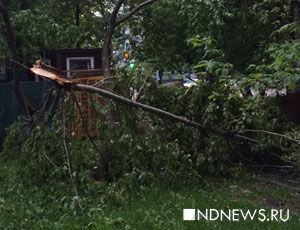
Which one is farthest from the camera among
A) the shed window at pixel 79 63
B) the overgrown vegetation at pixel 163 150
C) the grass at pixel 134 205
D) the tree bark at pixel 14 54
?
the shed window at pixel 79 63

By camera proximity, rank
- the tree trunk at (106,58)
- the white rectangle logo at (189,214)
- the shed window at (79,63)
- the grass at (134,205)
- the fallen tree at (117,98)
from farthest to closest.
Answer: the shed window at (79,63) → the tree trunk at (106,58) → the fallen tree at (117,98) → the white rectangle logo at (189,214) → the grass at (134,205)

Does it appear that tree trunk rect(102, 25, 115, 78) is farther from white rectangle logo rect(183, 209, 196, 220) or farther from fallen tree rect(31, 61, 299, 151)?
white rectangle logo rect(183, 209, 196, 220)

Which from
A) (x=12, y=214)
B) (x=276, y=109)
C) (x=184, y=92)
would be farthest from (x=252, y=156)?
(x=12, y=214)

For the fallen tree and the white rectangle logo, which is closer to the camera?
the white rectangle logo

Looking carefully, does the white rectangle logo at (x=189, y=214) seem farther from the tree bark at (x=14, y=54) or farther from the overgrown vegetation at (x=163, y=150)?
the tree bark at (x=14, y=54)

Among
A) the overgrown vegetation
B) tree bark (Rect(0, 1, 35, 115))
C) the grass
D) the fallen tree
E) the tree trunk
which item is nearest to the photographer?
the grass

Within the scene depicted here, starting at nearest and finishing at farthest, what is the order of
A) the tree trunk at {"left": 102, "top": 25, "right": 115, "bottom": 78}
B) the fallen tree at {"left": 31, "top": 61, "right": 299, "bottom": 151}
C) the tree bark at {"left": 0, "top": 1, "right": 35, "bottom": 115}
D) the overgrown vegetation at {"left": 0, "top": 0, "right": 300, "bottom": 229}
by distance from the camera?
the overgrown vegetation at {"left": 0, "top": 0, "right": 300, "bottom": 229}
the fallen tree at {"left": 31, "top": 61, "right": 299, "bottom": 151}
the tree trunk at {"left": 102, "top": 25, "right": 115, "bottom": 78}
the tree bark at {"left": 0, "top": 1, "right": 35, "bottom": 115}

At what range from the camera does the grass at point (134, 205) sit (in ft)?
16.6

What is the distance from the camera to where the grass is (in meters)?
5.05

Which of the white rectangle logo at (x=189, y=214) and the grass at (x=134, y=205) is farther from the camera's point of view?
the white rectangle logo at (x=189, y=214)

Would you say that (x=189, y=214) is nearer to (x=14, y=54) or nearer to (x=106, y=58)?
(x=106, y=58)

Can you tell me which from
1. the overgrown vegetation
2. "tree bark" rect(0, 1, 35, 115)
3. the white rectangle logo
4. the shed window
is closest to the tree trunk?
the overgrown vegetation

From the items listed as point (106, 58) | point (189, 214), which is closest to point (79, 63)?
point (106, 58)

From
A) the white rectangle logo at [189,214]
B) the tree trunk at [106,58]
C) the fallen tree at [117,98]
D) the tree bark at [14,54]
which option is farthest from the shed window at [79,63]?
the white rectangle logo at [189,214]
